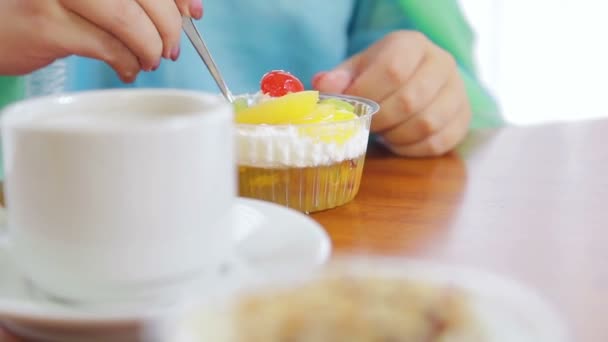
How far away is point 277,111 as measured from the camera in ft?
1.76

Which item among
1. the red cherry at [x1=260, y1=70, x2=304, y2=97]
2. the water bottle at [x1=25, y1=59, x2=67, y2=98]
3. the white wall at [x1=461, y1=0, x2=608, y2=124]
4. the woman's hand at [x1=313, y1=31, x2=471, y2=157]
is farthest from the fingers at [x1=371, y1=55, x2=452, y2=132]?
the white wall at [x1=461, y1=0, x2=608, y2=124]

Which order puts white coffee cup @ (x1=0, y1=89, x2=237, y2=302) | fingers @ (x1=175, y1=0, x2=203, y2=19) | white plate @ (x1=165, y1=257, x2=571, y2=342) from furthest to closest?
fingers @ (x1=175, y1=0, x2=203, y2=19) < white coffee cup @ (x1=0, y1=89, x2=237, y2=302) < white plate @ (x1=165, y1=257, x2=571, y2=342)

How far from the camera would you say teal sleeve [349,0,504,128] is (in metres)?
0.93

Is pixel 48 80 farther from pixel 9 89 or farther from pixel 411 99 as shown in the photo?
pixel 411 99

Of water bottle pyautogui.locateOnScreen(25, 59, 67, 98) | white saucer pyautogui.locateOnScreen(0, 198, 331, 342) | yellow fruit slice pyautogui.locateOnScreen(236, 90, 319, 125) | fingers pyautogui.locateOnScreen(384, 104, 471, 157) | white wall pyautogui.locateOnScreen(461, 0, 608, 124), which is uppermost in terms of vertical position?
white saucer pyautogui.locateOnScreen(0, 198, 331, 342)

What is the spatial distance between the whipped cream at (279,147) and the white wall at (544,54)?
1266 millimetres

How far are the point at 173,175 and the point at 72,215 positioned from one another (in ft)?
0.14

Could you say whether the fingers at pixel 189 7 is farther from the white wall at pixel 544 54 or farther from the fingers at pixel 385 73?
the white wall at pixel 544 54

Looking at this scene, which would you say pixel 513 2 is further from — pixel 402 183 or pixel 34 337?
pixel 34 337

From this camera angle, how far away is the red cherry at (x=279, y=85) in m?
0.59

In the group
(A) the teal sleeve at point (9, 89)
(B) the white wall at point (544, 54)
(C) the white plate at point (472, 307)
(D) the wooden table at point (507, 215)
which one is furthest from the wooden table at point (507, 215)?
(B) the white wall at point (544, 54)

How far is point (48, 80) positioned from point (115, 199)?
26.9 inches

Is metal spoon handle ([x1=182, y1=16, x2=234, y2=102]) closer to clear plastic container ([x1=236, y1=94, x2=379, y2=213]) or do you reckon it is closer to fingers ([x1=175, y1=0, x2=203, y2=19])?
fingers ([x1=175, y1=0, x2=203, y2=19])

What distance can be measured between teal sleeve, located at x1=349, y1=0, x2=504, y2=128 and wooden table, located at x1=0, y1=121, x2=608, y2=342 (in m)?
0.19
